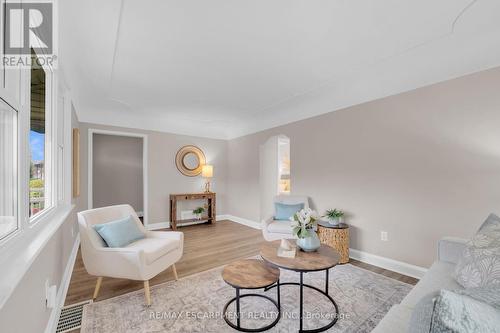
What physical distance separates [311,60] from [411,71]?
1.22 meters

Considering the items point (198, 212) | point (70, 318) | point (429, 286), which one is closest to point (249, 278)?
point (429, 286)

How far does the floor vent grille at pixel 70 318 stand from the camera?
5.68ft

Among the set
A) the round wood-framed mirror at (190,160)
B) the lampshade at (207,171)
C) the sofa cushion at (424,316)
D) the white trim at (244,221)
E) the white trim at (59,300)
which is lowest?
the white trim at (244,221)

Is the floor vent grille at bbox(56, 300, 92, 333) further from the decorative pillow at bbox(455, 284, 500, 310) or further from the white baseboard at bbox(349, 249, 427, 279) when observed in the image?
the white baseboard at bbox(349, 249, 427, 279)

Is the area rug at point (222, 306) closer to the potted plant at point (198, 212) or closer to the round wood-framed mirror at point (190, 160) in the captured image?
the potted plant at point (198, 212)

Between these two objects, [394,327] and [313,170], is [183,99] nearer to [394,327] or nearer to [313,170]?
[313,170]

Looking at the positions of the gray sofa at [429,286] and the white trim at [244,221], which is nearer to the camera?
the gray sofa at [429,286]

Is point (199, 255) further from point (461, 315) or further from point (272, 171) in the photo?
point (461, 315)

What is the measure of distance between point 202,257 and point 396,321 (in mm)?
2625

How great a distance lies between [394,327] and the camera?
100 centimetres

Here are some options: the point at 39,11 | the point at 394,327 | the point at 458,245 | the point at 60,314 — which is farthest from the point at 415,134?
the point at 60,314

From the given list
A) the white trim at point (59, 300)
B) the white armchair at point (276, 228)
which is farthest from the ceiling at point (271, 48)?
the white trim at point (59, 300)

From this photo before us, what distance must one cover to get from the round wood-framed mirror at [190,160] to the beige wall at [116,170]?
154 centimetres

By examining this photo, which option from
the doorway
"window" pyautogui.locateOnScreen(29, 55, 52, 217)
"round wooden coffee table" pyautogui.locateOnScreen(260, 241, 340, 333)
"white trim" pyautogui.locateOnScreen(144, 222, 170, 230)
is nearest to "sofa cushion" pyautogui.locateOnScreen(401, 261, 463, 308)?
"round wooden coffee table" pyautogui.locateOnScreen(260, 241, 340, 333)
